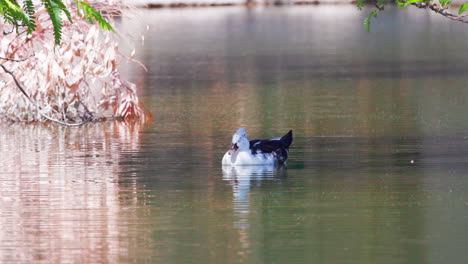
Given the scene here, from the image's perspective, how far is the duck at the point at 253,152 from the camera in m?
17.2

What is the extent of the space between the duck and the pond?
0.15 m

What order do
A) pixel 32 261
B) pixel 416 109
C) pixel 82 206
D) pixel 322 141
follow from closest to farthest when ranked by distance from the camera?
1. pixel 32 261
2. pixel 82 206
3. pixel 322 141
4. pixel 416 109

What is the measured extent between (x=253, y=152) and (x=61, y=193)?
3.22 meters

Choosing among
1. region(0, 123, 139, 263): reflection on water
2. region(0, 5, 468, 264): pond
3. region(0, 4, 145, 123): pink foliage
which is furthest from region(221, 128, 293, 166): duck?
region(0, 4, 145, 123): pink foliage

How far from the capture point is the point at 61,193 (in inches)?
596

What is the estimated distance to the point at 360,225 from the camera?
12.8m

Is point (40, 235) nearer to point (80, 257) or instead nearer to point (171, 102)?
point (80, 257)

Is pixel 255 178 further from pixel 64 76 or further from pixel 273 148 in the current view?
pixel 64 76

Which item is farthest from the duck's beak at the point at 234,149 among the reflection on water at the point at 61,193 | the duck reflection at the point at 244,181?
the reflection on water at the point at 61,193

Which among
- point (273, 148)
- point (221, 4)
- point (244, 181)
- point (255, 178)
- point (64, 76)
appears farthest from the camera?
point (221, 4)

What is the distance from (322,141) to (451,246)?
311 inches

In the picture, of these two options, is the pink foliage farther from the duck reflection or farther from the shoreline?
the shoreline

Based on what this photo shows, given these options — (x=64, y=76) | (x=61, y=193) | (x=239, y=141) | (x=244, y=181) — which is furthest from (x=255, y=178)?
(x=64, y=76)

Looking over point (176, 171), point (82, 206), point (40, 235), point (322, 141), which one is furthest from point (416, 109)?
point (40, 235)
